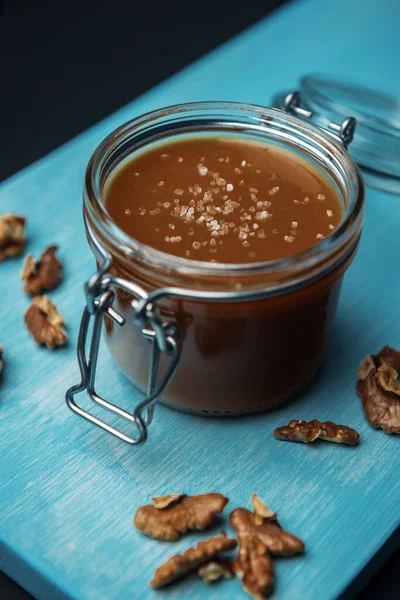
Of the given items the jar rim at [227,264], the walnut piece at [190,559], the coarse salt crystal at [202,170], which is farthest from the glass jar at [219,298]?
the walnut piece at [190,559]

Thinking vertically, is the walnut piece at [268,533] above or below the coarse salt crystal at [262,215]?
below

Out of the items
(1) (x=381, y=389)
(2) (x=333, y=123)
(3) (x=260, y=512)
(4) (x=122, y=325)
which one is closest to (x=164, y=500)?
(3) (x=260, y=512)

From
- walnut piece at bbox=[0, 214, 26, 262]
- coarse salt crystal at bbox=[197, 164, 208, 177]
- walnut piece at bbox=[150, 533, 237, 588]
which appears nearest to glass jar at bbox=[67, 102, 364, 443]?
coarse salt crystal at bbox=[197, 164, 208, 177]

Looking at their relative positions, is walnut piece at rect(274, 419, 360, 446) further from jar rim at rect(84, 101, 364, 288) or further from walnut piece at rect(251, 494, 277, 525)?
jar rim at rect(84, 101, 364, 288)

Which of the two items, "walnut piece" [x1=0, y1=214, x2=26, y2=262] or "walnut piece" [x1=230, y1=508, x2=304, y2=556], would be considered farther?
"walnut piece" [x1=0, y1=214, x2=26, y2=262]

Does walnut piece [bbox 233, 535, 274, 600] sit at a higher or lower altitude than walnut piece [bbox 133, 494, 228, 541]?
higher

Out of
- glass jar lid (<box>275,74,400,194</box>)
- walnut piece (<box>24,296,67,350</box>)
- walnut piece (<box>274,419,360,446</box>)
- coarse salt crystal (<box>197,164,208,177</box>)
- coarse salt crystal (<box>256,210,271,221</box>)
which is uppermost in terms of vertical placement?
coarse salt crystal (<box>256,210,271,221</box>)

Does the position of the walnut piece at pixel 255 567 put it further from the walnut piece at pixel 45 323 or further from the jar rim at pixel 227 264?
the walnut piece at pixel 45 323

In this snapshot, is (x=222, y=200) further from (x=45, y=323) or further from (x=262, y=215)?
(x=45, y=323)

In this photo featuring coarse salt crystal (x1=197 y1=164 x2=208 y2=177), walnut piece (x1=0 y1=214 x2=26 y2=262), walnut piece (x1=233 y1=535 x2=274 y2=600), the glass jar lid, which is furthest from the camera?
the glass jar lid
